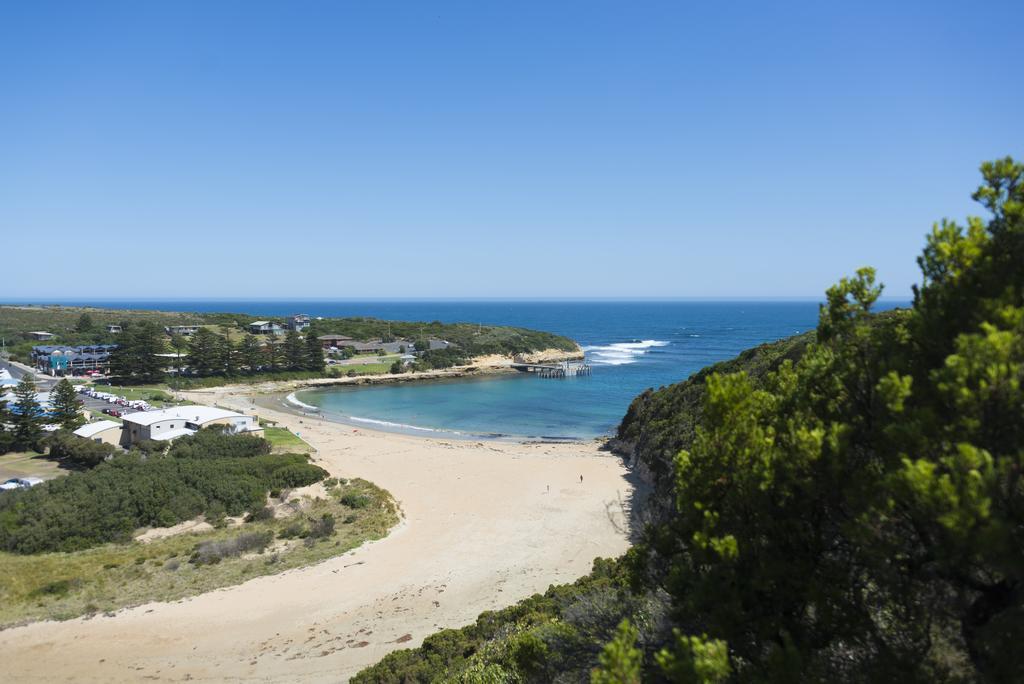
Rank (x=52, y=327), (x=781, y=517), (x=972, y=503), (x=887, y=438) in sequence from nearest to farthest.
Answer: (x=972, y=503)
(x=887, y=438)
(x=781, y=517)
(x=52, y=327)

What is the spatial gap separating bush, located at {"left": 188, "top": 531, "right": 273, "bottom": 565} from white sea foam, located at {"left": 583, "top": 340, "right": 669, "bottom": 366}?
59.4 meters


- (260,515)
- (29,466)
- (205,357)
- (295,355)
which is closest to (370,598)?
(260,515)

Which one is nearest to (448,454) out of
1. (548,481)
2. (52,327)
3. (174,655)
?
(548,481)

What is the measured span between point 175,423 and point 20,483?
711 cm

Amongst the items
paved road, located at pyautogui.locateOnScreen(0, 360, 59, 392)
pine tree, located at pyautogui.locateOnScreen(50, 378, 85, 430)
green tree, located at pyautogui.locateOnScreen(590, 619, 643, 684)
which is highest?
green tree, located at pyautogui.locateOnScreen(590, 619, 643, 684)

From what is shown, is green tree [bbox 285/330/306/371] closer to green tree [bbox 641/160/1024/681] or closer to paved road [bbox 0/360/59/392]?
paved road [bbox 0/360/59/392]

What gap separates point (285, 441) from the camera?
30.9m

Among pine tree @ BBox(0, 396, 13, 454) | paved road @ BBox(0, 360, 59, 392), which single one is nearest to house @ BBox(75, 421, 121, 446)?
pine tree @ BBox(0, 396, 13, 454)

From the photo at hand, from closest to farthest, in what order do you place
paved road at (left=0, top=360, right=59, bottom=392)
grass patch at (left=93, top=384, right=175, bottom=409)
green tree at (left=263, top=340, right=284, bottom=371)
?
grass patch at (left=93, top=384, right=175, bottom=409)
paved road at (left=0, top=360, right=59, bottom=392)
green tree at (left=263, top=340, right=284, bottom=371)

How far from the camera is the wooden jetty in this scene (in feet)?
220

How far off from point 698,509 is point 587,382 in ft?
186

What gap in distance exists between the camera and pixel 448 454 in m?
31.7

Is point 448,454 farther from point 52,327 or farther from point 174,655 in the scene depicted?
point 52,327

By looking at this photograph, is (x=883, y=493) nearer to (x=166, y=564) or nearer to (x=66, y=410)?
(x=166, y=564)
